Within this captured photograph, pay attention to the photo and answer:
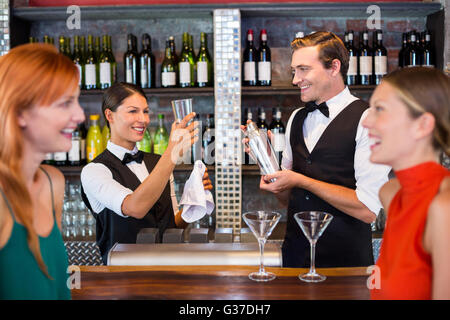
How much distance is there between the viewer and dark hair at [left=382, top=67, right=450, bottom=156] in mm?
1013

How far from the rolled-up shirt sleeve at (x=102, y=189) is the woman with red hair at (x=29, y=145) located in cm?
92

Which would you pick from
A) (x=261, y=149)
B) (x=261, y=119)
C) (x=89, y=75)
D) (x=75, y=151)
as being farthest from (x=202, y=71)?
(x=261, y=149)

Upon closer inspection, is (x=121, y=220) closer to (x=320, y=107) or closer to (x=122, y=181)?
(x=122, y=181)

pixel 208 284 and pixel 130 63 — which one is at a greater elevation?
pixel 130 63

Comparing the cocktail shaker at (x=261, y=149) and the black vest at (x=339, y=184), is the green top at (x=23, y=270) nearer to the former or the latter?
the cocktail shaker at (x=261, y=149)

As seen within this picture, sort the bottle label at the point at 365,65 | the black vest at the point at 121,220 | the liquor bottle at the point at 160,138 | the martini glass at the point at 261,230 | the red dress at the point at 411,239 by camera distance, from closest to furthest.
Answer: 1. the red dress at the point at 411,239
2. the martini glass at the point at 261,230
3. the black vest at the point at 121,220
4. the bottle label at the point at 365,65
5. the liquor bottle at the point at 160,138

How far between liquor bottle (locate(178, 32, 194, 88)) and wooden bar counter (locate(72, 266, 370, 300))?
1.78 meters

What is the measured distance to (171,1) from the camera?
10.9 ft

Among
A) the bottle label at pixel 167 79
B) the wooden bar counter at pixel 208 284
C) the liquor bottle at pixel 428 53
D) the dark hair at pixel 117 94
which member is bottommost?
the wooden bar counter at pixel 208 284

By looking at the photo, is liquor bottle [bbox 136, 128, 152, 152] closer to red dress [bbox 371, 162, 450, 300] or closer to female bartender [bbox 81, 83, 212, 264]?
female bartender [bbox 81, 83, 212, 264]

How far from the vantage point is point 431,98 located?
101cm

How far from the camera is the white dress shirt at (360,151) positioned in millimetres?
1938

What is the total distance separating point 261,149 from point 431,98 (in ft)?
2.95

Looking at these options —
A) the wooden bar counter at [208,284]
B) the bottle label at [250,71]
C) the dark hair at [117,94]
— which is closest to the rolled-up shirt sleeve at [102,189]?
the dark hair at [117,94]
